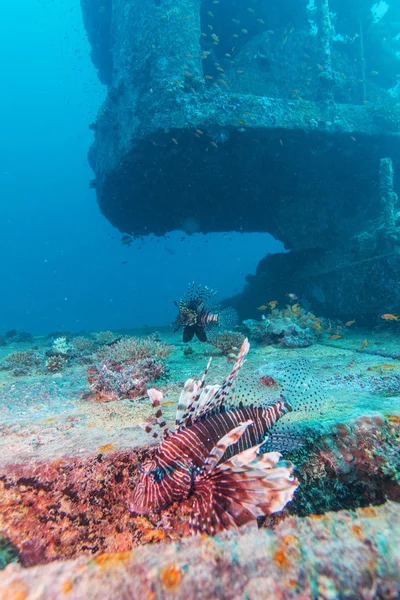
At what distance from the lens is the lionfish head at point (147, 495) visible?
1317 millimetres

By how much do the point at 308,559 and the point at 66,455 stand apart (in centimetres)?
136

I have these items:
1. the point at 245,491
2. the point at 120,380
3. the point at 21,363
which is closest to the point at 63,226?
the point at 21,363

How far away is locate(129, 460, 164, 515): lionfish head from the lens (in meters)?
1.32

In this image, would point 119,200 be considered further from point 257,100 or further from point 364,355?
point 364,355

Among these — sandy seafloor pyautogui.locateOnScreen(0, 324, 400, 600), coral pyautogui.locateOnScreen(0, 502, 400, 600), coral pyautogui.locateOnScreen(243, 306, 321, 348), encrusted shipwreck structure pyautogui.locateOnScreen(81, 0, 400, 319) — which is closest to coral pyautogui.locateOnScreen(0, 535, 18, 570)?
sandy seafloor pyautogui.locateOnScreen(0, 324, 400, 600)

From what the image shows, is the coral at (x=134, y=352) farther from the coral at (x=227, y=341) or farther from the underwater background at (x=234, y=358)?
the coral at (x=227, y=341)

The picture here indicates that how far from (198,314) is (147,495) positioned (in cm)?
339

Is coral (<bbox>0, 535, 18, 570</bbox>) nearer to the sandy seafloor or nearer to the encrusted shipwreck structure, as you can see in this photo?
the sandy seafloor

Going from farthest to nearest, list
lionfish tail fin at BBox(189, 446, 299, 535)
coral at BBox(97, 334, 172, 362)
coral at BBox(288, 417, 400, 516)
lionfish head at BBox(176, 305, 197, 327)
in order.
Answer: coral at BBox(97, 334, 172, 362)
lionfish head at BBox(176, 305, 197, 327)
coral at BBox(288, 417, 400, 516)
lionfish tail fin at BBox(189, 446, 299, 535)

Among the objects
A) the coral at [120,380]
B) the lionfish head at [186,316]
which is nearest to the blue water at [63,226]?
the lionfish head at [186,316]

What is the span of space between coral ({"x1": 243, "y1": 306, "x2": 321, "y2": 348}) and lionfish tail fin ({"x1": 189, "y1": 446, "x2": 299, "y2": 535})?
5563mm

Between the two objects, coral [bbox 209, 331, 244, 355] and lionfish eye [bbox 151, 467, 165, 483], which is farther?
coral [bbox 209, 331, 244, 355]

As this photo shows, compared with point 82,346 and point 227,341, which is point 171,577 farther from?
point 82,346

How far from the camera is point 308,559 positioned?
0.89 meters
